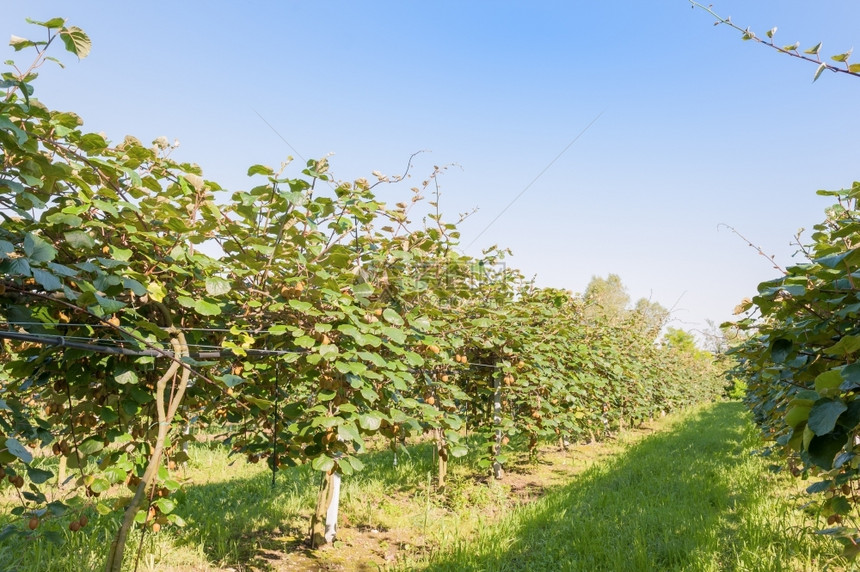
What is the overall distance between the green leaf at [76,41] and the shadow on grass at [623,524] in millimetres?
3573

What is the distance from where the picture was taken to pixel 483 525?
171 inches

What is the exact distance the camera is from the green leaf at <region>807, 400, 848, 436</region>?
0.91 meters

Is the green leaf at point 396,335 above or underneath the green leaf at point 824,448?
above

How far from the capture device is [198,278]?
2.29 metres

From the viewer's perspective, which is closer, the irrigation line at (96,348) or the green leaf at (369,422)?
the irrigation line at (96,348)

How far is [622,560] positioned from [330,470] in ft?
7.46

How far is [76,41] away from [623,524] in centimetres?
485

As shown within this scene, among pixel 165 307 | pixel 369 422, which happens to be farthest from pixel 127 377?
pixel 369 422

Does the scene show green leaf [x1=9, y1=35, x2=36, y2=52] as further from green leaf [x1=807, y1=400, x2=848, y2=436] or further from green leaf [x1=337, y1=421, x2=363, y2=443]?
green leaf [x1=807, y1=400, x2=848, y2=436]

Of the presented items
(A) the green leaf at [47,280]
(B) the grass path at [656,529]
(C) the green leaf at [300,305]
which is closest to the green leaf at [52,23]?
(A) the green leaf at [47,280]

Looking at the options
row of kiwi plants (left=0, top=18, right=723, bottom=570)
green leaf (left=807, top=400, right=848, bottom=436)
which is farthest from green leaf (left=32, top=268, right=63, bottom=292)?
green leaf (left=807, top=400, right=848, bottom=436)

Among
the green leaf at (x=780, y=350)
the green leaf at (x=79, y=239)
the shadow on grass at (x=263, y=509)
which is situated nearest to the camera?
the green leaf at (x=780, y=350)

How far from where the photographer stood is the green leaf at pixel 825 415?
909 mm

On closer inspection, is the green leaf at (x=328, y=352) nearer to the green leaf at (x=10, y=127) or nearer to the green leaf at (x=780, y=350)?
the green leaf at (x=10, y=127)
